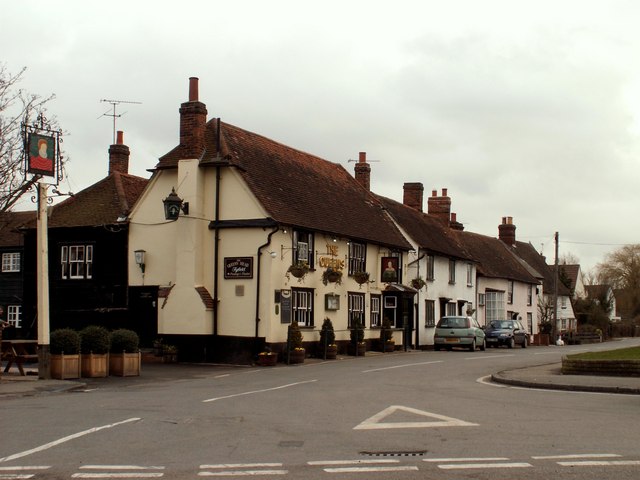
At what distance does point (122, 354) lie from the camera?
23266 mm

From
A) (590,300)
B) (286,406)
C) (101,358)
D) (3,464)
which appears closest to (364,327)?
(101,358)

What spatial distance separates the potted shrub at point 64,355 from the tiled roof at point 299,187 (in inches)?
381

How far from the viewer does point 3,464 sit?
373 inches

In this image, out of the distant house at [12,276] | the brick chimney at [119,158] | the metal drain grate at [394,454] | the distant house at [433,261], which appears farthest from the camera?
the distant house at [12,276]

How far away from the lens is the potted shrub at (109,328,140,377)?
23266 mm

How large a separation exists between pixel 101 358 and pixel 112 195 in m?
15.2

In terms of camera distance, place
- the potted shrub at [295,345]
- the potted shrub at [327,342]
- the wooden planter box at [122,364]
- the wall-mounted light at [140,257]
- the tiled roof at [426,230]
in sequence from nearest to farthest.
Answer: the wooden planter box at [122,364] < the potted shrub at [295,345] < the potted shrub at [327,342] < the wall-mounted light at [140,257] < the tiled roof at [426,230]

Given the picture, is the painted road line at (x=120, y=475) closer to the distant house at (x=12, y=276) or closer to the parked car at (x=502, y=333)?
the parked car at (x=502, y=333)

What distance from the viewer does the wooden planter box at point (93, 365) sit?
73.6 ft

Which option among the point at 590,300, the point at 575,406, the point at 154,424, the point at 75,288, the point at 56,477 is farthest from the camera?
the point at 590,300

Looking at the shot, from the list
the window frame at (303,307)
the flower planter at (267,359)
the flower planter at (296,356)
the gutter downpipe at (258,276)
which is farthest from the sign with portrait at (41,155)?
the window frame at (303,307)

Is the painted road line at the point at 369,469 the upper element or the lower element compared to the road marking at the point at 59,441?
upper

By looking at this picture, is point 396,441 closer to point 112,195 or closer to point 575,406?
point 575,406

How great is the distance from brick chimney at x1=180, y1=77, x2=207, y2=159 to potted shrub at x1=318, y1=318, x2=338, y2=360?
8.26m
